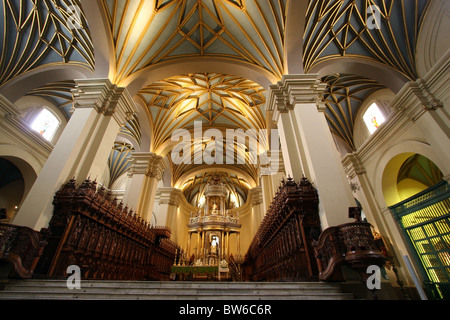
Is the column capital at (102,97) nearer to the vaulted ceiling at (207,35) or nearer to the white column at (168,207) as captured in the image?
the vaulted ceiling at (207,35)

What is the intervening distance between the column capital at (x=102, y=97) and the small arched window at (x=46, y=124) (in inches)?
226

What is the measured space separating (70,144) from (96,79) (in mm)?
2704

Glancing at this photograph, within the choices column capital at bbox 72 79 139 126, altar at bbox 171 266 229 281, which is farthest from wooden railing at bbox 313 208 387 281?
column capital at bbox 72 79 139 126

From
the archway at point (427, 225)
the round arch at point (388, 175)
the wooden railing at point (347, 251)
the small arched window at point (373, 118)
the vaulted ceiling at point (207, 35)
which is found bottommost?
the wooden railing at point (347, 251)

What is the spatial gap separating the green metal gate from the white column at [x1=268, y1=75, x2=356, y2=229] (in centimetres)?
507

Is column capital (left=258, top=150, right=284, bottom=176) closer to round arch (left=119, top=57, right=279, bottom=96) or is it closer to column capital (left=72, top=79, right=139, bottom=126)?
round arch (left=119, top=57, right=279, bottom=96)

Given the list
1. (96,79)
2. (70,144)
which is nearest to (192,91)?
(96,79)

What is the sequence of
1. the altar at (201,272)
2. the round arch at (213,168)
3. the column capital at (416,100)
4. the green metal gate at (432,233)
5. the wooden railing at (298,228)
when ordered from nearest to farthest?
the wooden railing at (298,228)
the green metal gate at (432,233)
the column capital at (416,100)
the altar at (201,272)
the round arch at (213,168)

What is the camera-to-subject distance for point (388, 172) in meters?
9.72

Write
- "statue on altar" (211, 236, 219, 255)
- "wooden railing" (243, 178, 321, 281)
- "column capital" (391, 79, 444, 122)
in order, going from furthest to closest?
"statue on altar" (211, 236, 219, 255), "column capital" (391, 79, 444, 122), "wooden railing" (243, 178, 321, 281)

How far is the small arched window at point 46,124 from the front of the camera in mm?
10695

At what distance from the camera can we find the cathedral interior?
4988 mm

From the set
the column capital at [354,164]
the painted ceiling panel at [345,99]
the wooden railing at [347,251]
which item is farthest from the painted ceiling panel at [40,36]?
the column capital at [354,164]

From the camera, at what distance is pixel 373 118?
10469 mm
